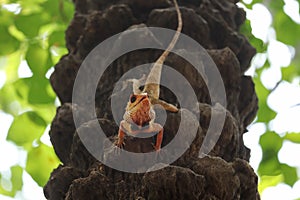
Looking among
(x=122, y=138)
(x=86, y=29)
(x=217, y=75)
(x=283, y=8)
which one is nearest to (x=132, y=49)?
(x=86, y=29)

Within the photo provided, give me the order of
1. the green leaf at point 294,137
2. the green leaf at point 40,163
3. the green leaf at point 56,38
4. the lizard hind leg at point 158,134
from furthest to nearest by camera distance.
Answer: the green leaf at point 56,38, the green leaf at point 294,137, the green leaf at point 40,163, the lizard hind leg at point 158,134

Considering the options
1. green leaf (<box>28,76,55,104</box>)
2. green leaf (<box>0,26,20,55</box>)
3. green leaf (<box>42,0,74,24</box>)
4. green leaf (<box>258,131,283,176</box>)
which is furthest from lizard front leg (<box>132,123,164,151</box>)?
green leaf (<box>42,0,74,24</box>)

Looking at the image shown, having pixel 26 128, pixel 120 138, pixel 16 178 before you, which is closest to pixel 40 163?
pixel 26 128

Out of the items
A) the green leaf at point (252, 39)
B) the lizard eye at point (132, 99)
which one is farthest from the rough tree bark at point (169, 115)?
the green leaf at point (252, 39)

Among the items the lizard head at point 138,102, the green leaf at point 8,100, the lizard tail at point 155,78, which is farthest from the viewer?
the green leaf at point 8,100

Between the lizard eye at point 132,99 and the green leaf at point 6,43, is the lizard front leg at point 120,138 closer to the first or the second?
the lizard eye at point 132,99

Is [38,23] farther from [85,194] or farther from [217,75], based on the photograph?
[85,194]

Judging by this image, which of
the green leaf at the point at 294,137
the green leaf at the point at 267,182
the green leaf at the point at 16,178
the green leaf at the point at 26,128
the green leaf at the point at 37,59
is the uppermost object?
the green leaf at the point at 37,59

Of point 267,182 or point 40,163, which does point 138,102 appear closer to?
point 40,163
